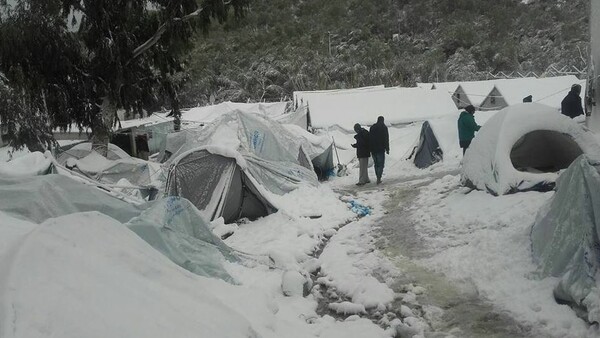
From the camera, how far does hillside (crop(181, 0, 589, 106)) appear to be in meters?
56.8

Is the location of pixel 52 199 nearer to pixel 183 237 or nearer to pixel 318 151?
pixel 183 237

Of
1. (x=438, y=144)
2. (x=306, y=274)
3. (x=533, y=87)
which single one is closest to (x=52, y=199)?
(x=306, y=274)

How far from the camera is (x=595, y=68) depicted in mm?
9703

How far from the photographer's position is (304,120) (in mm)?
24641

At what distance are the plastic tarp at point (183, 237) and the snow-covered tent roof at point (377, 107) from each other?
16.3 meters

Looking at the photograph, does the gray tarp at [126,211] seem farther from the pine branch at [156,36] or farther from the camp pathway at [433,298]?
the pine branch at [156,36]

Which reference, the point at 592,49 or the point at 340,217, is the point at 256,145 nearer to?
the point at 340,217

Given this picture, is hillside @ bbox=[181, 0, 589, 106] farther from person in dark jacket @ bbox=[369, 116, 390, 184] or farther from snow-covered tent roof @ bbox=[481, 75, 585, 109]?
person in dark jacket @ bbox=[369, 116, 390, 184]

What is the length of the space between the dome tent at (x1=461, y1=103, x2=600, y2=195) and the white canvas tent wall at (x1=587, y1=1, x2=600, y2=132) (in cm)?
115

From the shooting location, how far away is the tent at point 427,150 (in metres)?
15.3

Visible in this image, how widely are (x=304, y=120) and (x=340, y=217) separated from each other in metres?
15.3

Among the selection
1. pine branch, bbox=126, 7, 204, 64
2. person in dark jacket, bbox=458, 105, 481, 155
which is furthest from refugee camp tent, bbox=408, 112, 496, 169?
pine branch, bbox=126, 7, 204, 64

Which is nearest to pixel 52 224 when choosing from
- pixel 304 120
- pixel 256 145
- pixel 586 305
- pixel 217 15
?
pixel 586 305

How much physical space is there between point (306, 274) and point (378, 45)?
63.2m
